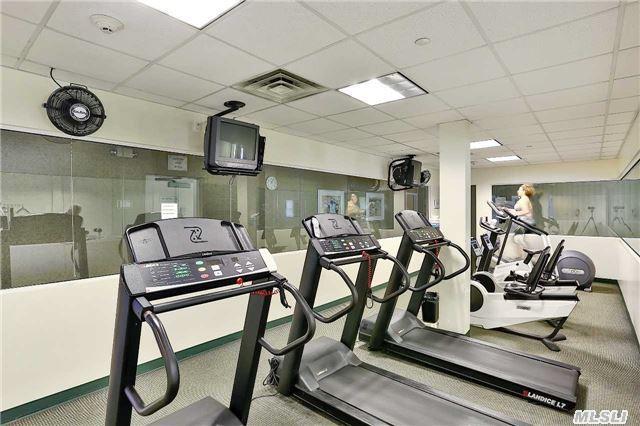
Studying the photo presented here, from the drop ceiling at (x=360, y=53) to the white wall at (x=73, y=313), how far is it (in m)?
0.19

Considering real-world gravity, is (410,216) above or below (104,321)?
above

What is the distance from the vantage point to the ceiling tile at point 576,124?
13.6 ft

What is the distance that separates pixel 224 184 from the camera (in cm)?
420

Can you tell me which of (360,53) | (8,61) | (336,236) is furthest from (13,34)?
(336,236)

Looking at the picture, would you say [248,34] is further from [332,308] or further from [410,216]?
[332,308]

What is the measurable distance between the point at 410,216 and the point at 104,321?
10.4 feet

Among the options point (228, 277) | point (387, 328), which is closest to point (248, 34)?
point (228, 277)

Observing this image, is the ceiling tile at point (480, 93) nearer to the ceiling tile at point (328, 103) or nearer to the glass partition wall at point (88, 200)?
the ceiling tile at point (328, 103)

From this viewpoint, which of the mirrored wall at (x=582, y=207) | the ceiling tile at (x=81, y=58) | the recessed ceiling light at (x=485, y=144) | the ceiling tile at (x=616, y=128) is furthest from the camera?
the mirrored wall at (x=582, y=207)

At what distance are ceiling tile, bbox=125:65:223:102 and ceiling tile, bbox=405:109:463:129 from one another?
A: 230 cm

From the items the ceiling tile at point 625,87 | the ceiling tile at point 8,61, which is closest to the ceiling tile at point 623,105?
the ceiling tile at point 625,87

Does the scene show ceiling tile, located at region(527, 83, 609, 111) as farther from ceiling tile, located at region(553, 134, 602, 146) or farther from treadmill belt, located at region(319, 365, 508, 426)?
treadmill belt, located at region(319, 365, 508, 426)

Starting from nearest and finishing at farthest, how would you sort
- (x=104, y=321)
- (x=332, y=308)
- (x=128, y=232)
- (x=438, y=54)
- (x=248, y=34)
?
(x=128, y=232) → (x=248, y=34) → (x=438, y=54) → (x=104, y=321) → (x=332, y=308)

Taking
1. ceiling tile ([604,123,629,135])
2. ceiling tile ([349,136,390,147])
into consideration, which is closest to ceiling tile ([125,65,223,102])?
ceiling tile ([349,136,390,147])
